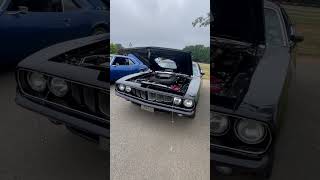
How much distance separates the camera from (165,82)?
60.1 inches

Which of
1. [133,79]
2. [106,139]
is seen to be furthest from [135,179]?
[133,79]

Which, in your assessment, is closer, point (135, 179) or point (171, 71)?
point (171, 71)

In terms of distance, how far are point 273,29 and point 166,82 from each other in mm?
573

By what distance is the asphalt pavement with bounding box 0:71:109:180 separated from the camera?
2.19 m

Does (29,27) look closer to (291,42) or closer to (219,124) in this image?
(219,124)

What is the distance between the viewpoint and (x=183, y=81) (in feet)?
5.00

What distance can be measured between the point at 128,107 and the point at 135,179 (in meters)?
0.26

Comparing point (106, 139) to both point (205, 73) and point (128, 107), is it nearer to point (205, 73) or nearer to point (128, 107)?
point (128, 107)

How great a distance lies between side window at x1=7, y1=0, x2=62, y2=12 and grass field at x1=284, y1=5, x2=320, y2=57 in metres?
0.94

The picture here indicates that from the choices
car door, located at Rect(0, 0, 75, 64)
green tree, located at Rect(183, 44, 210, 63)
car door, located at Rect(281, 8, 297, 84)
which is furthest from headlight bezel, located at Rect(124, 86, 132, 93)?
car door, located at Rect(281, 8, 297, 84)

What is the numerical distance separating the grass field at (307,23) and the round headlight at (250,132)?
373 millimetres

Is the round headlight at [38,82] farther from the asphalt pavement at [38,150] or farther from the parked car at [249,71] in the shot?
the parked car at [249,71]

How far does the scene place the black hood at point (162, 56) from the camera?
1492 mm

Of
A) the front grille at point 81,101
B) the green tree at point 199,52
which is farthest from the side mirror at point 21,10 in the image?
the green tree at point 199,52
